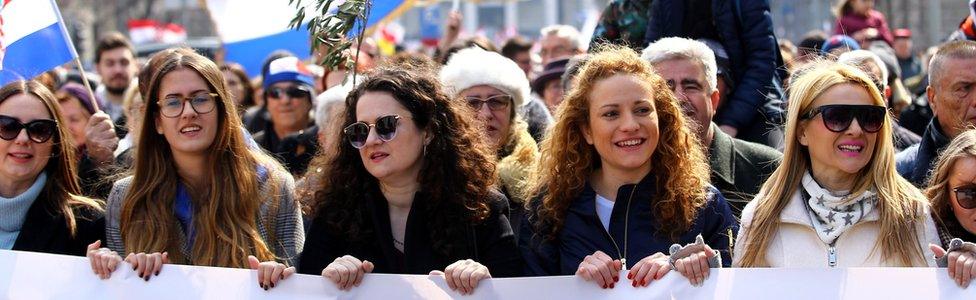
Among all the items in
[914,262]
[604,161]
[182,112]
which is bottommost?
[914,262]

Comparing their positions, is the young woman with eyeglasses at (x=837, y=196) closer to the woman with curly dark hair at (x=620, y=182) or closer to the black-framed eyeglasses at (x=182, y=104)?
the woman with curly dark hair at (x=620, y=182)

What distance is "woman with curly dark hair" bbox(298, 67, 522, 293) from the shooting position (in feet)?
16.4

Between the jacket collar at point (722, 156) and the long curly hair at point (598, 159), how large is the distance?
19.7 inches

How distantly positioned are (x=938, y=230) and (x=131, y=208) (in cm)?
268

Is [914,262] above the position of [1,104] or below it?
below

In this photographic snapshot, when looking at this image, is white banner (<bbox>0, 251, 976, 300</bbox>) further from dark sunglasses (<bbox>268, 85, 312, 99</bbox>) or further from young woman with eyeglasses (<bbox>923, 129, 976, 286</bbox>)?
dark sunglasses (<bbox>268, 85, 312, 99</bbox>)

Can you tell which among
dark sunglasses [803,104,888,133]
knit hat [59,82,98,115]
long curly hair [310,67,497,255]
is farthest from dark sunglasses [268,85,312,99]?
dark sunglasses [803,104,888,133]

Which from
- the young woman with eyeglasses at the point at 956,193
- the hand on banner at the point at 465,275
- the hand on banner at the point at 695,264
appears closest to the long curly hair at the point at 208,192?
the hand on banner at the point at 465,275

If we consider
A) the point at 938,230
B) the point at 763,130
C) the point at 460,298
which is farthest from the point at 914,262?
the point at 763,130

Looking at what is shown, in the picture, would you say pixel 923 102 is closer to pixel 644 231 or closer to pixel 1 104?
pixel 644 231

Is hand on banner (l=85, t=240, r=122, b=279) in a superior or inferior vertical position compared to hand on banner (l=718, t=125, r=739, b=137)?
inferior

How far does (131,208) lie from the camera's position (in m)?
5.25

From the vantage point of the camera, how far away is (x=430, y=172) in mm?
5125

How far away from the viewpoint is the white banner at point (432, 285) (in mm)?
4324
